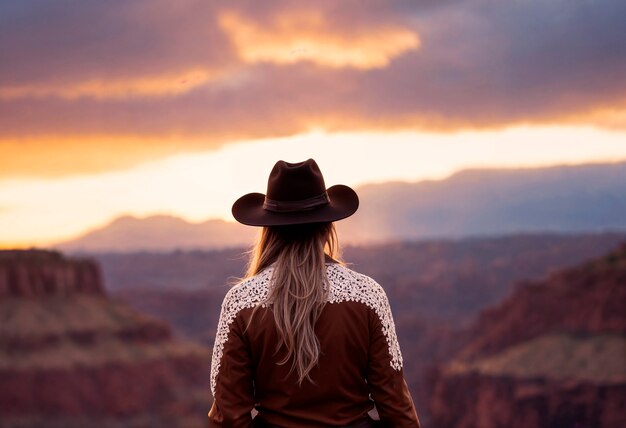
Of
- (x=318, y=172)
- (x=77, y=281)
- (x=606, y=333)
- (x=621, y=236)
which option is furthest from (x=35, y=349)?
(x=318, y=172)

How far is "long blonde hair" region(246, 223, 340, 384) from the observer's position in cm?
404

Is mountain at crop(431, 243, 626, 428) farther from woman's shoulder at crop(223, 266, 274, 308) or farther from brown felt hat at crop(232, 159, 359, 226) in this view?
woman's shoulder at crop(223, 266, 274, 308)

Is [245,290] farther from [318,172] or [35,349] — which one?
[35,349]

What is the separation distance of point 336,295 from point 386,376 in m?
0.39

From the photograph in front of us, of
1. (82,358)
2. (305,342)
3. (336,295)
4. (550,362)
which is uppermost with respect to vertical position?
(336,295)

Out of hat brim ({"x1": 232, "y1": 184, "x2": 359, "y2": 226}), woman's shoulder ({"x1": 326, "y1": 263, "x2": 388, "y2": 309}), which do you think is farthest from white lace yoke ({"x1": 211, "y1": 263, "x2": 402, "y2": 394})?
hat brim ({"x1": 232, "y1": 184, "x2": 359, "y2": 226})

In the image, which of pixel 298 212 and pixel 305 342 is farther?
pixel 298 212

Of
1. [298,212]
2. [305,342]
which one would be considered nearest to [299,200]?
[298,212]

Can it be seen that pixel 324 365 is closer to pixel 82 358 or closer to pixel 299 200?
pixel 299 200

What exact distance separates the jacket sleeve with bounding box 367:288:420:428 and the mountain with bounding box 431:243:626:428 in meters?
64.3

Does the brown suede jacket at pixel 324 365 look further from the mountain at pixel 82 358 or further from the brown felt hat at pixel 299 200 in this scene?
the mountain at pixel 82 358

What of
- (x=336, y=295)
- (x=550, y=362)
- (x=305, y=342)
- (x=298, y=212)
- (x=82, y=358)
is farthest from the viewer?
(x=82, y=358)

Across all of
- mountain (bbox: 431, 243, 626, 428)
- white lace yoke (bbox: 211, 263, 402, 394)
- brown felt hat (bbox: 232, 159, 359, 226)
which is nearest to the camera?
white lace yoke (bbox: 211, 263, 402, 394)

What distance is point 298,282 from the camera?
13.5 feet
